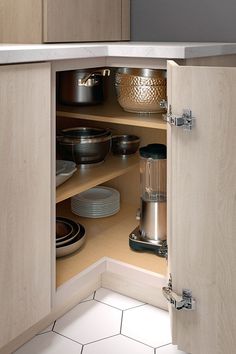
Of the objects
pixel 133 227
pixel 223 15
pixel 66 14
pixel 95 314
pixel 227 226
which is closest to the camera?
pixel 227 226

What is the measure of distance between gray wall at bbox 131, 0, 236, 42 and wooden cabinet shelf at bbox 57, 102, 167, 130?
38 centimetres

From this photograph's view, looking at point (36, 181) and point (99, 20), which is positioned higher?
point (99, 20)

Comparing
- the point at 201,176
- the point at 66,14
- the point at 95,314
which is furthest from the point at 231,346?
the point at 66,14

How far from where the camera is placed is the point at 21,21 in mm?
1648

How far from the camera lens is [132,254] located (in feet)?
5.58

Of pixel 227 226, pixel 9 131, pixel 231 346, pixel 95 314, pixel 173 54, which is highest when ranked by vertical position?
pixel 173 54

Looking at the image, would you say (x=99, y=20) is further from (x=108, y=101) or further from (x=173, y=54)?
(x=173, y=54)

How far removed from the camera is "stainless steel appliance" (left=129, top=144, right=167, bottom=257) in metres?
1.69

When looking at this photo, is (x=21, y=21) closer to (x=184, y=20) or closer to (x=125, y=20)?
(x=125, y=20)

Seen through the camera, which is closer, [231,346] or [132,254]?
[231,346]

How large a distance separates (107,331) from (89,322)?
0.26 feet

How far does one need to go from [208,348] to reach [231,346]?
0.07 metres

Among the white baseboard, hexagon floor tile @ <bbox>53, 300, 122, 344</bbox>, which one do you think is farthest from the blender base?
hexagon floor tile @ <bbox>53, 300, 122, 344</bbox>

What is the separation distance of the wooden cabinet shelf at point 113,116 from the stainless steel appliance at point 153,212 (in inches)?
5.3
